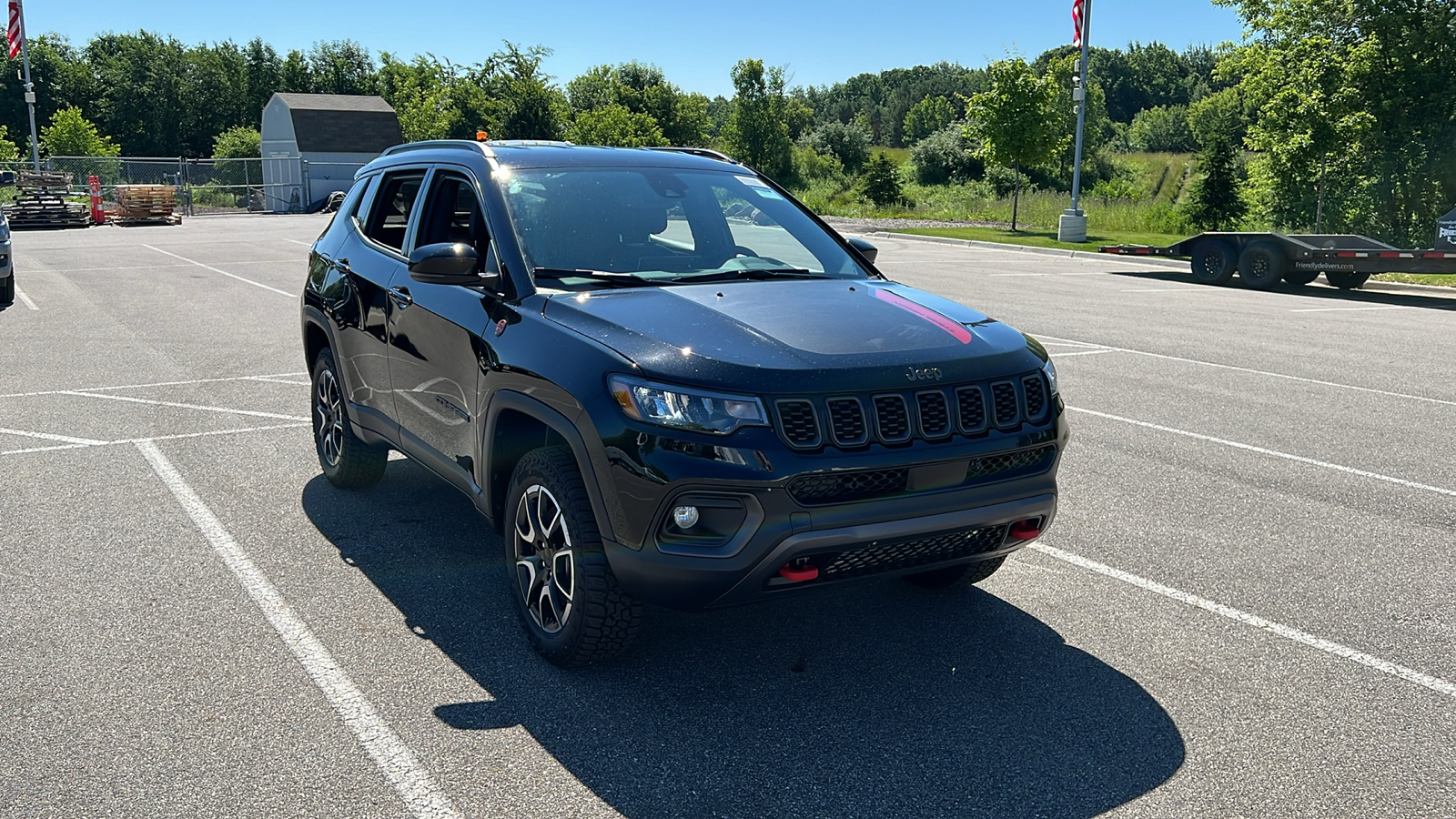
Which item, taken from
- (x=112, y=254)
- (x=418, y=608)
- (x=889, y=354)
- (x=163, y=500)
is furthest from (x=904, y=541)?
(x=112, y=254)

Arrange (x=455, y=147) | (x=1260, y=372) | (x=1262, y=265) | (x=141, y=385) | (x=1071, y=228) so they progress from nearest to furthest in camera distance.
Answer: (x=455, y=147) → (x=141, y=385) → (x=1260, y=372) → (x=1262, y=265) → (x=1071, y=228)

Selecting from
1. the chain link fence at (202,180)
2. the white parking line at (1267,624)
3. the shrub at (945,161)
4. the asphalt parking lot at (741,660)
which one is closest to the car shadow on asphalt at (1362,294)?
the asphalt parking lot at (741,660)

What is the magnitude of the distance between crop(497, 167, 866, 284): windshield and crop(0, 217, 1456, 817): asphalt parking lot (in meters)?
1.39

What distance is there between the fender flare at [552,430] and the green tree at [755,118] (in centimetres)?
6136

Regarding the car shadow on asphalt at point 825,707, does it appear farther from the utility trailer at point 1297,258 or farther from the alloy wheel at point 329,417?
the utility trailer at point 1297,258

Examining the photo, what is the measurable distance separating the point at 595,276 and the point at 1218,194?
39.7m

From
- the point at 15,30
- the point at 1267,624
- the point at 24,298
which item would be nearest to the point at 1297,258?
the point at 1267,624

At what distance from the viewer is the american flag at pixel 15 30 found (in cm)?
4647

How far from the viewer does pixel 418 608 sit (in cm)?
480

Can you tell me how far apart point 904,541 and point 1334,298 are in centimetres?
1747

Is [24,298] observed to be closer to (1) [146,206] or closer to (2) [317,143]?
(1) [146,206]

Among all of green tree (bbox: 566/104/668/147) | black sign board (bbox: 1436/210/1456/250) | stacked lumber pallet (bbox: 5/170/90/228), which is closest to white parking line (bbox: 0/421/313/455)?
black sign board (bbox: 1436/210/1456/250)

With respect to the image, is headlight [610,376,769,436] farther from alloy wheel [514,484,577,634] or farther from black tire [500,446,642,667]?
alloy wheel [514,484,577,634]

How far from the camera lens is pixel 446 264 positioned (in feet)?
14.4
